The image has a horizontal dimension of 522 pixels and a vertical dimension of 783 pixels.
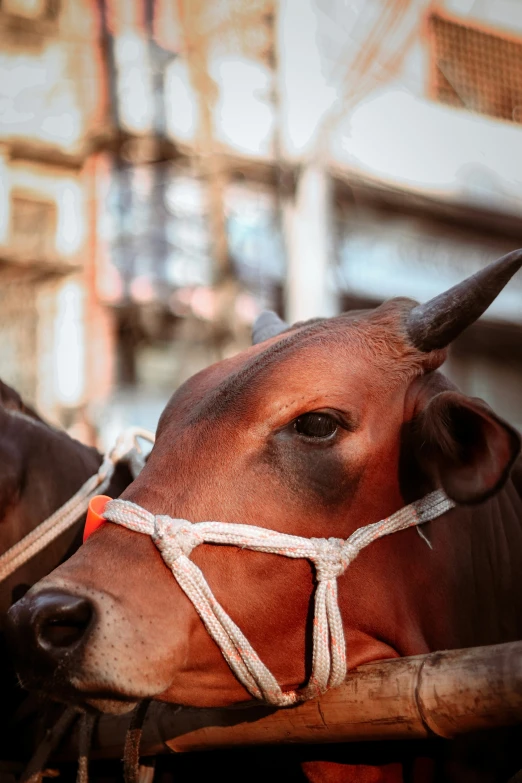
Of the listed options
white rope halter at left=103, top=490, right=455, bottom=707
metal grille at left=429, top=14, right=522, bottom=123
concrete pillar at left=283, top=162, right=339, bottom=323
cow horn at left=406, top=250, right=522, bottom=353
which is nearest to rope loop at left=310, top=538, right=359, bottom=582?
white rope halter at left=103, top=490, right=455, bottom=707

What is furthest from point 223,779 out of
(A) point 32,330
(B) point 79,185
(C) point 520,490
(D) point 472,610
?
(B) point 79,185

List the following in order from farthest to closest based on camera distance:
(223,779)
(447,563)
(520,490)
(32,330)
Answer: (32,330), (520,490), (223,779), (447,563)

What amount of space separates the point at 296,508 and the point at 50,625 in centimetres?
61

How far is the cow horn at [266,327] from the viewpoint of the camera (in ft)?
10.2

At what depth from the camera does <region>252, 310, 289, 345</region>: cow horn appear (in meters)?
3.10

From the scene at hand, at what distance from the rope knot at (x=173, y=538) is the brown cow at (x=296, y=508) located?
0.10ft

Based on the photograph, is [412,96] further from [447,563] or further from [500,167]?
[447,563]

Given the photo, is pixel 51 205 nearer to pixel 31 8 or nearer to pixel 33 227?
pixel 33 227

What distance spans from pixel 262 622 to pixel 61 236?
9084 millimetres

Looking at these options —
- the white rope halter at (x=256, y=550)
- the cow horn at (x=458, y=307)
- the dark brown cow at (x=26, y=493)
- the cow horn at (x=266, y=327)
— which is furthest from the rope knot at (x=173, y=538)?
the cow horn at (x=266, y=327)

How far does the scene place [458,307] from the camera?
2.29 metres

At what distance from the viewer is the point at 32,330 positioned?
1033 cm

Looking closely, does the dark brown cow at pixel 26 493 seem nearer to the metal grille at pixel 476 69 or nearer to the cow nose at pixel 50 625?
the cow nose at pixel 50 625

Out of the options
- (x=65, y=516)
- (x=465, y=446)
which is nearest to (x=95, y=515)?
(x=65, y=516)
